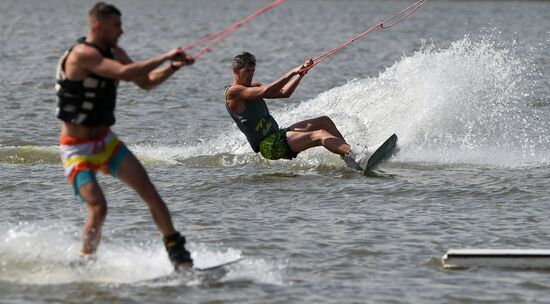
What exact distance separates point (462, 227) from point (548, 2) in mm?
71713

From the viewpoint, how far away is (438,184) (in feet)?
42.0

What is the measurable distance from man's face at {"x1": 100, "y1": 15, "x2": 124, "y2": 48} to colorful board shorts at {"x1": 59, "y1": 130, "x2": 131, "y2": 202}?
2.17 ft

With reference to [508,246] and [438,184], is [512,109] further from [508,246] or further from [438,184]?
[508,246]

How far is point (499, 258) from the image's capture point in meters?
8.80

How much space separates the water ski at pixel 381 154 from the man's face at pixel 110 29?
5.80 meters

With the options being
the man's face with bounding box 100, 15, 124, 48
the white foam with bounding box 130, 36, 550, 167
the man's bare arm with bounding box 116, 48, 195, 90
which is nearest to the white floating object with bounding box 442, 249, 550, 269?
the man's bare arm with bounding box 116, 48, 195, 90

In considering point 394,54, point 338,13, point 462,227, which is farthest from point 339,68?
point 338,13

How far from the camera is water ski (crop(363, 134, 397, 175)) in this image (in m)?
13.4

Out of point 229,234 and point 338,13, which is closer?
point 229,234

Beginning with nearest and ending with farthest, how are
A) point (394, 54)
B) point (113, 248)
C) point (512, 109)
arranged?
point (113, 248) → point (512, 109) → point (394, 54)

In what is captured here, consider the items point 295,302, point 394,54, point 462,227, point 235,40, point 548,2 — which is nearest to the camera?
point 295,302

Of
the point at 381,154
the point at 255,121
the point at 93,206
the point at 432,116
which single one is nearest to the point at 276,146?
the point at 255,121

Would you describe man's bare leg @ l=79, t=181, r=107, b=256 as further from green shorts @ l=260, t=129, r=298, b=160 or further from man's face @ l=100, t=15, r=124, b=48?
green shorts @ l=260, t=129, r=298, b=160

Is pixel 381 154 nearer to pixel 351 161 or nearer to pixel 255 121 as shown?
pixel 351 161
